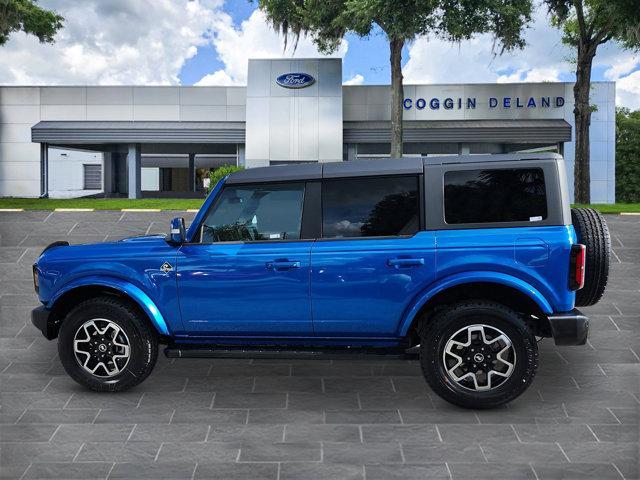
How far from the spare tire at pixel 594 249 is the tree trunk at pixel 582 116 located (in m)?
19.6

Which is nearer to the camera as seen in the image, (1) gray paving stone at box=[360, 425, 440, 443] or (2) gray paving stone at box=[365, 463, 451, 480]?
(2) gray paving stone at box=[365, 463, 451, 480]

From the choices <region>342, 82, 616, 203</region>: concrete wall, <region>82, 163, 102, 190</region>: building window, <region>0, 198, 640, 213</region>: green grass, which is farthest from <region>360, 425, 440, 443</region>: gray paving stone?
<region>82, 163, 102, 190</region>: building window

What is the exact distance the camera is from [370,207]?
6.08m

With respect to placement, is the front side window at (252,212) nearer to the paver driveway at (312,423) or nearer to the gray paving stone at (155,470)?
the paver driveway at (312,423)

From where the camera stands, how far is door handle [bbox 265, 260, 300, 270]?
19.7 ft

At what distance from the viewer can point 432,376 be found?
228 inches

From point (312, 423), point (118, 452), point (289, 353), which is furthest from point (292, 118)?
point (118, 452)

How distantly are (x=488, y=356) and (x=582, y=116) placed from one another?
21.6 metres

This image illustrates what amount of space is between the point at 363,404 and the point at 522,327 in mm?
1402

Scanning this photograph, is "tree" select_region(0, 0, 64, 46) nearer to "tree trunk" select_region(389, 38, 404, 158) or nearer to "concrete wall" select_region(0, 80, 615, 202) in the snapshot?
"concrete wall" select_region(0, 80, 615, 202)

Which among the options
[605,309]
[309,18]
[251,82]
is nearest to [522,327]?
[605,309]

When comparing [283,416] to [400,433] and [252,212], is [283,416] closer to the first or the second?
[400,433]

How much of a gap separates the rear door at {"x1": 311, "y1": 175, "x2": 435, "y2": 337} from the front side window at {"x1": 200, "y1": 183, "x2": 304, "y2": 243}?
32cm

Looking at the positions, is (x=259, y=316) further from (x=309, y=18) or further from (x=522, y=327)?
(x=309, y=18)
